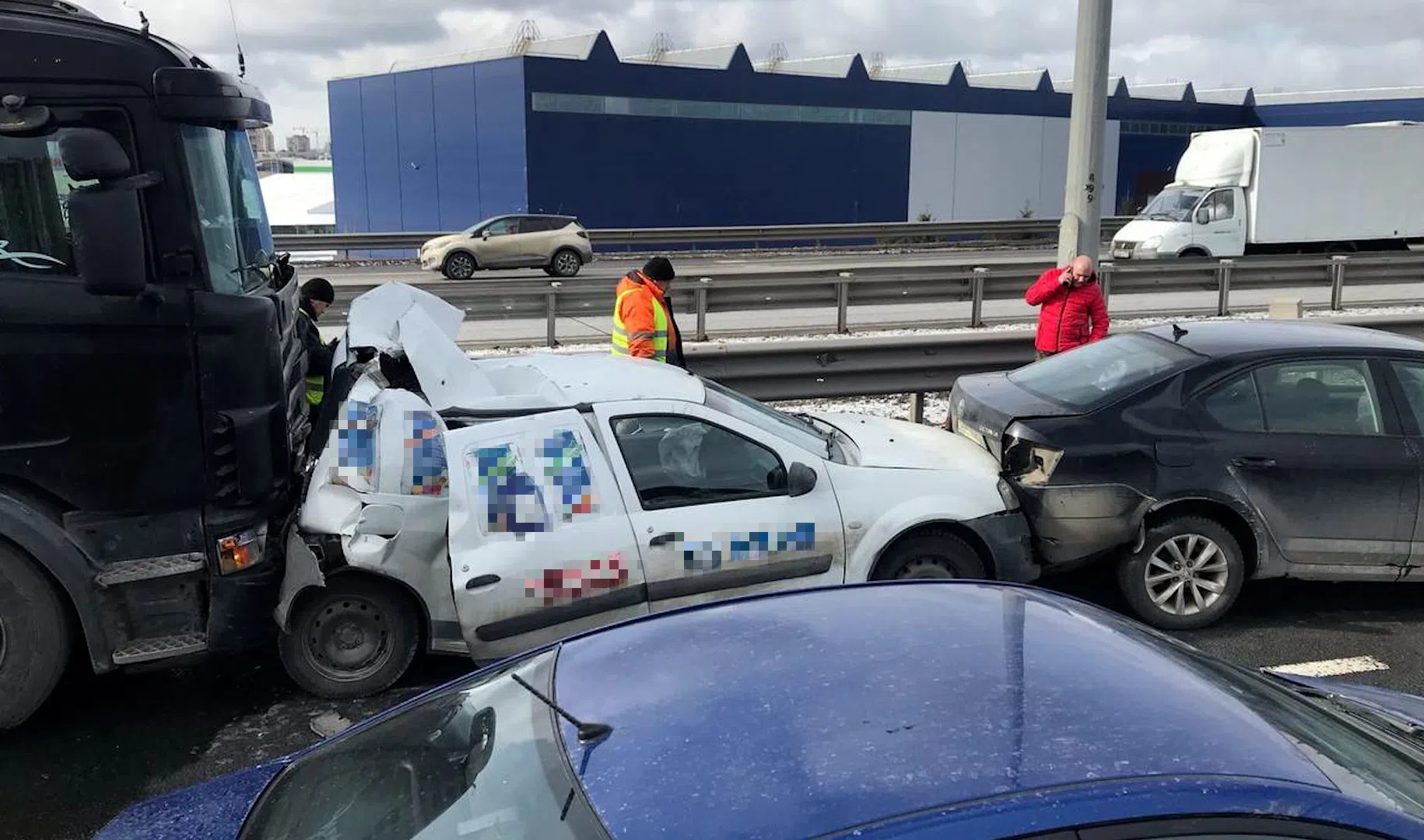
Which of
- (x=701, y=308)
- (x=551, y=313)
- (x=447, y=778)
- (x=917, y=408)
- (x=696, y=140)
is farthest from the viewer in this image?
(x=696, y=140)

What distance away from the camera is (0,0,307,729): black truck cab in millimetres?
4332

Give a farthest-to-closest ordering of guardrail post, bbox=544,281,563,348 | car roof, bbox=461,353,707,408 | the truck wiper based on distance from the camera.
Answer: guardrail post, bbox=544,281,563,348 → car roof, bbox=461,353,707,408 → the truck wiper

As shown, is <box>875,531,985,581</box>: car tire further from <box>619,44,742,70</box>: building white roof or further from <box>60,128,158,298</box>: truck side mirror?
<box>619,44,742,70</box>: building white roof

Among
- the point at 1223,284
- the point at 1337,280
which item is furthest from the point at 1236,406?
the point at 1337,280

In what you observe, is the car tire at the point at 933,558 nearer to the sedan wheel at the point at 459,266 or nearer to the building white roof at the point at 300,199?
the sedan wheel at the point at 459,266

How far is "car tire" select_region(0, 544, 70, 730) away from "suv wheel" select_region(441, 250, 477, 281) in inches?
798

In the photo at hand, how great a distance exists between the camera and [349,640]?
5.09 m

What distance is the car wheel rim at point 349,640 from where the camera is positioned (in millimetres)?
5039

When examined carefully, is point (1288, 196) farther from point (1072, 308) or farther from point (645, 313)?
point (645, 313)

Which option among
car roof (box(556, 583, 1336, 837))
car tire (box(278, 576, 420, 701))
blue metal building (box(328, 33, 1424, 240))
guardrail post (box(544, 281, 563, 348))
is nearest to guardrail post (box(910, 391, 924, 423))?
guardrail post (box(544, 281, 563, 348))

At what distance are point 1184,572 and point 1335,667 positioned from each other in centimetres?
80

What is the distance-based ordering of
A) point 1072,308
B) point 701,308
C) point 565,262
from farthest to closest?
point 565,262, point 701,308, point 1072,308

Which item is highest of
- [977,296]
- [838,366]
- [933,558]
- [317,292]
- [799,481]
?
[977,296]

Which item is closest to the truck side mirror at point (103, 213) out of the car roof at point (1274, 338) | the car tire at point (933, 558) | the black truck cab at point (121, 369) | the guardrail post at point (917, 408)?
the black truck cab at point (121, 369)
